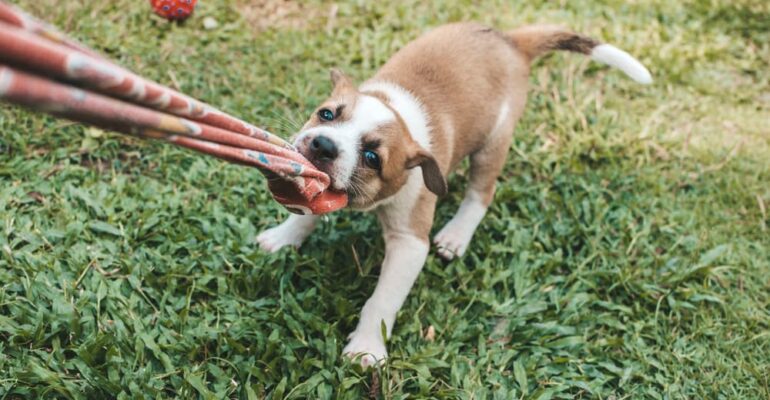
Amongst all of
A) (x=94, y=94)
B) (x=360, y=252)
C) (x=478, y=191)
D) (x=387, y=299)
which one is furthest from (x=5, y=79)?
(x=478, y=191)

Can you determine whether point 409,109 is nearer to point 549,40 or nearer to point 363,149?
point 363,149

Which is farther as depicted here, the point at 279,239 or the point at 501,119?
the point at 501,119

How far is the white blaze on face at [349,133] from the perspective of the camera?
2.95m

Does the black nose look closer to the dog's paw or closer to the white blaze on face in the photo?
the white blaze on face

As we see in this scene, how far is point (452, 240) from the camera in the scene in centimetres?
419

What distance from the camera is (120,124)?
1.70m

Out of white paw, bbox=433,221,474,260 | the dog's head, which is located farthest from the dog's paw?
white paw, bbox=433,221,474,260

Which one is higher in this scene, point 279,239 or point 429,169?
point 429,169

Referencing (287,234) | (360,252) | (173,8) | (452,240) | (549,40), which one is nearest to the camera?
(287,234)

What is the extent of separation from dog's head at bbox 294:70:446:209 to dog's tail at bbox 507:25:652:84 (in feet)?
4.79

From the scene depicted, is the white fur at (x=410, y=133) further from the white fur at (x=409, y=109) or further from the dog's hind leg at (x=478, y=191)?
the dog's hind leg at (x=478, y=191)

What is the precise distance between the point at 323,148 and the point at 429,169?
62 centimetres

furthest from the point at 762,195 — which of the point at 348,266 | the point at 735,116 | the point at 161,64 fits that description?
the point at 161,64

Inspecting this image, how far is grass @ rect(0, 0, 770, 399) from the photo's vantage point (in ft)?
10.7
